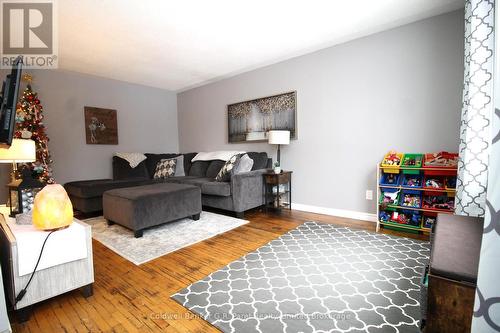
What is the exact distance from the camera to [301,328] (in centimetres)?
123

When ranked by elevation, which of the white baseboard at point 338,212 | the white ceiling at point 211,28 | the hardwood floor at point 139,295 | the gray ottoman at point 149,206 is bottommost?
the hardwood floor at point 139,295

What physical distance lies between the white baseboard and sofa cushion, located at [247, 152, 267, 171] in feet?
2.67

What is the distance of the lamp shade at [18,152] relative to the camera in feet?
4.81

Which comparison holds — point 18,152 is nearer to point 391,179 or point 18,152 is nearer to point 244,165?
point 244,165

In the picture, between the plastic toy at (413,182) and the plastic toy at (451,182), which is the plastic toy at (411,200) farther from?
the plastic toy at (451,182)

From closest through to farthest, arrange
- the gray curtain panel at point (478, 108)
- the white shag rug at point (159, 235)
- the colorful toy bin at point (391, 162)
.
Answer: the gray curtain panel at point (478, 108)
the white shag rug at point (159, 235)
the colorful toy bin at point (391, 162)

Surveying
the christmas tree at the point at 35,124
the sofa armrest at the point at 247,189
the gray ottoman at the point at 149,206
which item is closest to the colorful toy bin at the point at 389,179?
the sofa armrest at the point at 247,189

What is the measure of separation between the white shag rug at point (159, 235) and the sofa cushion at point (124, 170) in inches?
44.3

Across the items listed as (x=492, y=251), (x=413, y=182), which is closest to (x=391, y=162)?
(x=413, y=182)

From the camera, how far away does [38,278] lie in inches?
51.8

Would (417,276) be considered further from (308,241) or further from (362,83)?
(362,83)

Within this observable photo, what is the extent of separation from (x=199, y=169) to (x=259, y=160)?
4.44 feet

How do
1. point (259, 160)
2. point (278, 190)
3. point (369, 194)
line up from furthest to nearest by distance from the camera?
point (259, 160), point (278, 190), point (369, 194)

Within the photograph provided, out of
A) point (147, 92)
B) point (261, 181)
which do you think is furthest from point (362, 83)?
point (147, 92)
